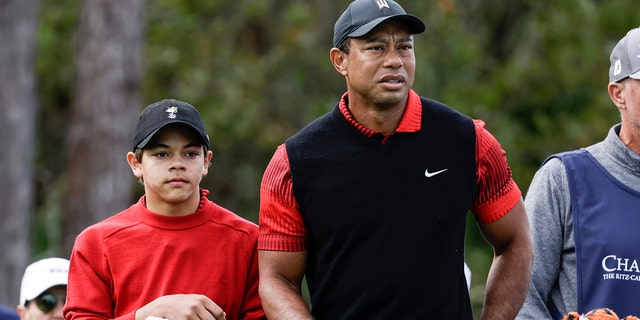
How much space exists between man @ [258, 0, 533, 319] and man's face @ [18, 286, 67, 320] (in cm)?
154

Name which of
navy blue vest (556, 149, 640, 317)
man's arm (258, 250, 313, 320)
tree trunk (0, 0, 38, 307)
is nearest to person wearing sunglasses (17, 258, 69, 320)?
man's arm (258, 250, 313, 320)

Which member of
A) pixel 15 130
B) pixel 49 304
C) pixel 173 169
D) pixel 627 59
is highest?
pixel 627 59

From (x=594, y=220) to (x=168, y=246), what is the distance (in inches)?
62.6

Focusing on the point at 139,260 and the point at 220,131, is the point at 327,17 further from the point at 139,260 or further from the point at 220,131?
the point at 139,260

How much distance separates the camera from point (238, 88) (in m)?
17.9

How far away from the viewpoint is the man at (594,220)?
4.59 metres

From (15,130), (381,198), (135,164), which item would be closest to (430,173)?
(381,198)

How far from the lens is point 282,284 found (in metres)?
4.36

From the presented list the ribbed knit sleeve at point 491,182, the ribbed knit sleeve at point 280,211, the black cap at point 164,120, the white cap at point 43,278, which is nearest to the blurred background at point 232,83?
the white cap at point 43,278

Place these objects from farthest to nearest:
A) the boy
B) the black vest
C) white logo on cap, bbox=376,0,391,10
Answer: the boy < white logo on cap, bbox=376,0,391,10 < the black vest

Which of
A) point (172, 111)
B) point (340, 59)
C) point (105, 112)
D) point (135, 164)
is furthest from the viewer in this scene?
point (105, 112)

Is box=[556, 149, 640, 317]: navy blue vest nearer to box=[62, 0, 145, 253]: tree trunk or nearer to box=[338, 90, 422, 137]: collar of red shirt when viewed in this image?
box=[338, 90, 422, 137]: collar of red shirt

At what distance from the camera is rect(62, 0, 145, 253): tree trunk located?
44.6 feet

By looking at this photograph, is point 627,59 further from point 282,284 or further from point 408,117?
point 282,284
